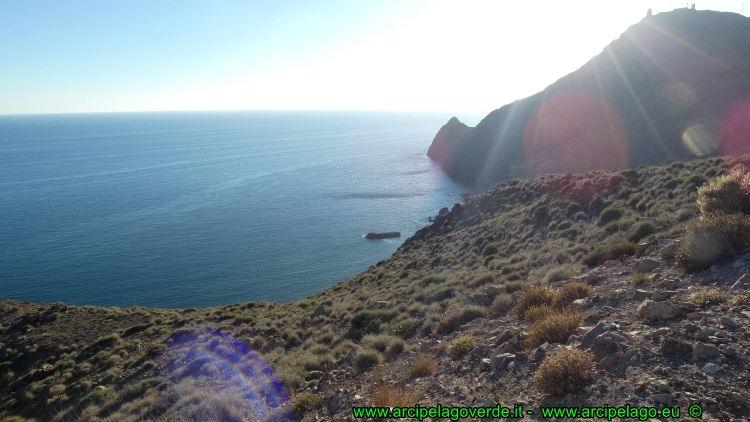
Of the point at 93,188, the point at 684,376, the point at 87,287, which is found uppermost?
the point at 684,376

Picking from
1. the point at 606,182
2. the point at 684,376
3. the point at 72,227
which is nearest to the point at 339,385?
the point at 684,376

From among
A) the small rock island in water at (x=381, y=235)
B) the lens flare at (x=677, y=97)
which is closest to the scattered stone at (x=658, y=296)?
the small rock island in water at (x=381, y=235)

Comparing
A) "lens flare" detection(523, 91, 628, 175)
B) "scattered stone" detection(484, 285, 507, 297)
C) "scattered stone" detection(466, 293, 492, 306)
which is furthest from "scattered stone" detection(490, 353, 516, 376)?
"lens flare" detection(523, 91, 628, 175)

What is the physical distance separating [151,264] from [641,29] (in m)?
93.6

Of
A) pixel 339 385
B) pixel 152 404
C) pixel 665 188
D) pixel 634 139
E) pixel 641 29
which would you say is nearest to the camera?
pixel 339 385

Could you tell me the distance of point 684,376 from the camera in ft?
16.6

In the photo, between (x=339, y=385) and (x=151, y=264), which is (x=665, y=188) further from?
(x=151, y=264)

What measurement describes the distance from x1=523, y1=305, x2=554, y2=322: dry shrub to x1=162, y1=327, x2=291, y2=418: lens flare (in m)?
5.53

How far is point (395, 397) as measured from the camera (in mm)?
7180

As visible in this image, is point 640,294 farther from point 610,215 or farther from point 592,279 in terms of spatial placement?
point 610,215

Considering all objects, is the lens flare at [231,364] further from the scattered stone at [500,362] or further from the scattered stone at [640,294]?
the scattered stone at [640,294]

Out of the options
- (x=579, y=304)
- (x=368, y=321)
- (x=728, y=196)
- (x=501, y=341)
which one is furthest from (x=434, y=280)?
(x=728, y=196)

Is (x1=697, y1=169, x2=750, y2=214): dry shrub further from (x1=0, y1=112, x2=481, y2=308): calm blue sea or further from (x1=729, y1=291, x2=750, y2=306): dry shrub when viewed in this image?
(x1=0, y1=112, x2=481, y2=308): calm blue sea

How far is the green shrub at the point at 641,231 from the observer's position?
1420 cm
